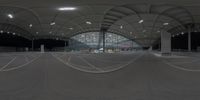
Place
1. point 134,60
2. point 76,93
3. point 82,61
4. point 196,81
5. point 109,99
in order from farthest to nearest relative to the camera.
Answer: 1. point 82,61
2. point 134,60
3. point 196,81
4. point 76,93
5. point 109,99

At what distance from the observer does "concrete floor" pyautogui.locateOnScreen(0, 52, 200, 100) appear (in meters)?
5.12

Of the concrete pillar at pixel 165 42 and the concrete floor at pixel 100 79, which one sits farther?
the concrete pillar at pixel 165 42

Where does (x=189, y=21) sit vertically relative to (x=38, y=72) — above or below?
above

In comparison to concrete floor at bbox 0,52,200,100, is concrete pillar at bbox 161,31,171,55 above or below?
above

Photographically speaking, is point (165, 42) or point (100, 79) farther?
point (165, 42)

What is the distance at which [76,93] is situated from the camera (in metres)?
5.25

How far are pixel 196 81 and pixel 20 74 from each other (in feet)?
17.4

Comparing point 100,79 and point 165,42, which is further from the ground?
point 165,42

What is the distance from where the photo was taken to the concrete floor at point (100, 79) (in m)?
5.12

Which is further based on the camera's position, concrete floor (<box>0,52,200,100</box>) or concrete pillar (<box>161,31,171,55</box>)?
concrete pillar (<box>161,31,171,55</box>)

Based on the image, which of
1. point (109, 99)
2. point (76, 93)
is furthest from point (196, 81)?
point (76, 93)

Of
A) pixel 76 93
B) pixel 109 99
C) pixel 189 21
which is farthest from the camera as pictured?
pixel 189 21

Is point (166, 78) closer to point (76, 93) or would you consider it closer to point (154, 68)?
point (154, 68)

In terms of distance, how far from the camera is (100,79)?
6.00m
